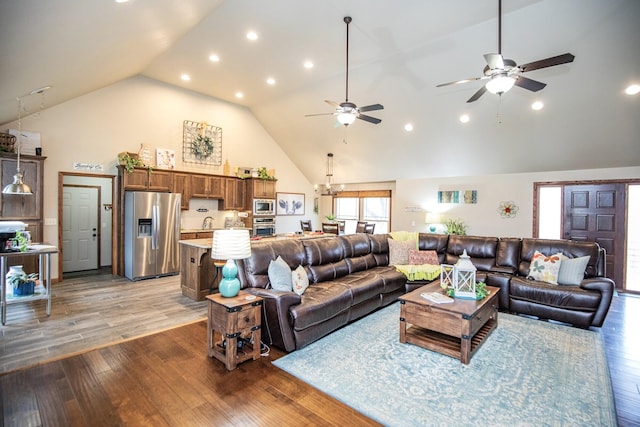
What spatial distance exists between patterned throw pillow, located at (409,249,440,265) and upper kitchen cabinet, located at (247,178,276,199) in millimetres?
4671

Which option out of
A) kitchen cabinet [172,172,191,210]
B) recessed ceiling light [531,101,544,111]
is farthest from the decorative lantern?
kitchen cabinet [172,172,191,210]

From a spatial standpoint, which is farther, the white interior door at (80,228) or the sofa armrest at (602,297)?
the white interior door at (80,228)

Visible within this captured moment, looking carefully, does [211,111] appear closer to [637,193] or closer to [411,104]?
[411,104]

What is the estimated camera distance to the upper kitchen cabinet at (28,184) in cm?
504

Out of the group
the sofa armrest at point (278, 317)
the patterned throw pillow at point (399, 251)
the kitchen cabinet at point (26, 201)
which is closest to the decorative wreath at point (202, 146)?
the kitchen cabinet at point (26, 201)

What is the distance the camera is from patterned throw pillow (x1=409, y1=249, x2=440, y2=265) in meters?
5.25

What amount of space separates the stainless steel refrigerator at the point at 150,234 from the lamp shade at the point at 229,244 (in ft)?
12.9

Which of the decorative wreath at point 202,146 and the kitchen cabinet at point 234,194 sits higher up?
the decorative wreath at point 202,146

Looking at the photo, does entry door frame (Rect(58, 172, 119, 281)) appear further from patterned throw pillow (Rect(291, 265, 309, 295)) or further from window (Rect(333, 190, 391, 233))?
window (Rect(333, 190, 391, 233))

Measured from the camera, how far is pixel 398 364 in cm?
288

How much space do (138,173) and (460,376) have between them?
21.6 feet

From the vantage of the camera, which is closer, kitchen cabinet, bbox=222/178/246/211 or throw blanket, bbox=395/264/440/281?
throw blanket, bbox=395/264/440/281

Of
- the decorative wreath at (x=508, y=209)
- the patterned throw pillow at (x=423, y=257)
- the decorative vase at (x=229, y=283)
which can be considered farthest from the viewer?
the decorative wreath at (x=508, y=209)

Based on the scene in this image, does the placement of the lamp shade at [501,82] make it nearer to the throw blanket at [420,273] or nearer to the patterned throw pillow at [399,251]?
the throw blanket at [420,273]
